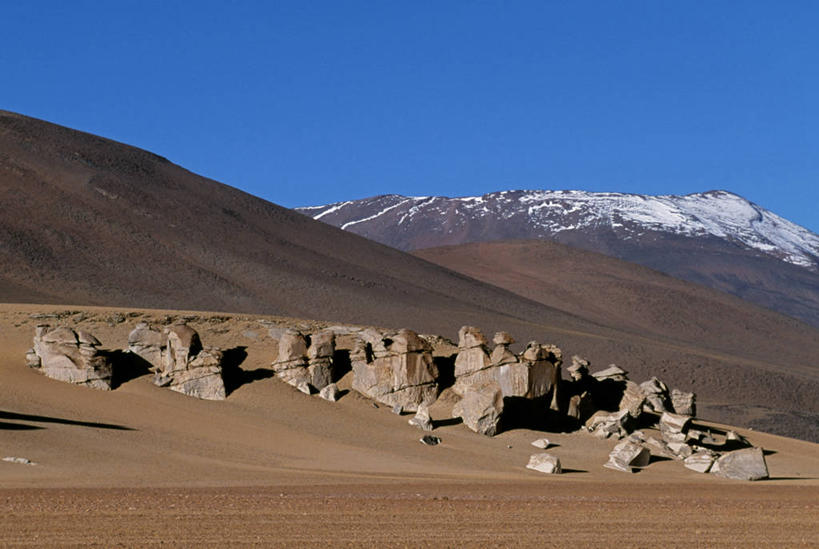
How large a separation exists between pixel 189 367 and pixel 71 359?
3.05 m

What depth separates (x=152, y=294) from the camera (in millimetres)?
70375

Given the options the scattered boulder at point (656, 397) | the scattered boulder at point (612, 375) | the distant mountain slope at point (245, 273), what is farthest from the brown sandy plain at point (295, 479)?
the distant mountain slope at point (245, 273)

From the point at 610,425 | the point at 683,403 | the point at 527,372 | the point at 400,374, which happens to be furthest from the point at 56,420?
the point at 683,403

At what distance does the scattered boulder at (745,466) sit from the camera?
25.4 metres

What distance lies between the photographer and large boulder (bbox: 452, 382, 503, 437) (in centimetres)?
2827

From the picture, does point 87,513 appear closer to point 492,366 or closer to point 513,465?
point 513,465

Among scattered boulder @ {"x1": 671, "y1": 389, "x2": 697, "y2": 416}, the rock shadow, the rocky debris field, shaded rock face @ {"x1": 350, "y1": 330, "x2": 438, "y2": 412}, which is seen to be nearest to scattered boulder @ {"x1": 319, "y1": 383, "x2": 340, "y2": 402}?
the rocky debris field

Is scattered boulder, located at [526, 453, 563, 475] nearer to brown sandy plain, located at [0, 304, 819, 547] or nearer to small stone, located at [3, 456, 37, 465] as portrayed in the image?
Answer: brown sandy plain, located at [0, 304, 819, 547]

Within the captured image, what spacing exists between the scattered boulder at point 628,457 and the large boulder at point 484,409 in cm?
323

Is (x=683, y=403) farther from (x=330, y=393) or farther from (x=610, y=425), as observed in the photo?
(x=330, y=393)

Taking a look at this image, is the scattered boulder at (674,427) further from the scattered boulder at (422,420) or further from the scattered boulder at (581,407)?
the scattered boulder at (422,420)

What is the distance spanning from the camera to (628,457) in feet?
85.8

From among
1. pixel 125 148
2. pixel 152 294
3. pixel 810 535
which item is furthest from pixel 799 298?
pixel 810 535

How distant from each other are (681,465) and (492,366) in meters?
5.77
